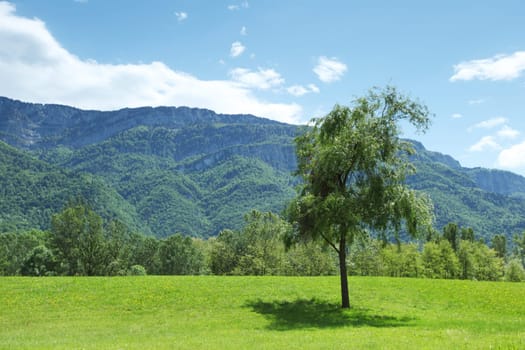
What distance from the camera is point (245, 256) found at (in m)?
76.2

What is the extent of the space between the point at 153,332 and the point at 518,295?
1097 inches

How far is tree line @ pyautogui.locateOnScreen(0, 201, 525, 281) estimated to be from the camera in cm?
6406

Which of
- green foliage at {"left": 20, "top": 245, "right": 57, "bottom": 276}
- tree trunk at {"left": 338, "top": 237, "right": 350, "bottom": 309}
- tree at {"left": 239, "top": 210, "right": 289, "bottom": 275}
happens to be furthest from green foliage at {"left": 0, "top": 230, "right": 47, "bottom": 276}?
tree trunk at {"left": 338, "top": 237, "right": 350, "bottom": 309}

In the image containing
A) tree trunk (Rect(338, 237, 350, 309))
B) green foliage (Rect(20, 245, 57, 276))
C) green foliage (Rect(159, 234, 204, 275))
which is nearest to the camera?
tree trunk (Rect(338, 237, 350, 309))

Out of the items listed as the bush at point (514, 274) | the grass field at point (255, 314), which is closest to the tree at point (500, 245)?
the bush at point (514, 274)

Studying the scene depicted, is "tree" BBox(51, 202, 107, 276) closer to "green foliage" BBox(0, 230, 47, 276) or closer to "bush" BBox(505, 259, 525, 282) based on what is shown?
"green foliage" BBox(0, 230, 47, 276)

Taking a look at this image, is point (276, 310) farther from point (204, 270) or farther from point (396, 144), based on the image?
point (204, 270)

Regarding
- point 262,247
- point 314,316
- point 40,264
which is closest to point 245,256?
point 262,247

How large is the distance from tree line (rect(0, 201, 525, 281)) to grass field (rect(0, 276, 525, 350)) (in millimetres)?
26676

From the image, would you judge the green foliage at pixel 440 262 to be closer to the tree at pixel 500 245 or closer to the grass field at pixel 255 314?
the tree at pixel 500 245

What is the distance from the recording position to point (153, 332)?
19.4 m

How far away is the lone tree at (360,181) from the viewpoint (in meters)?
23.7

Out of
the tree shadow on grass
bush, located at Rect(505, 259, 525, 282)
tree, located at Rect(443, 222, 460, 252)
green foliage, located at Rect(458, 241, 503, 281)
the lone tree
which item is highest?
the lone tree

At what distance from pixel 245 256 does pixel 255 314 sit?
5258 cm
